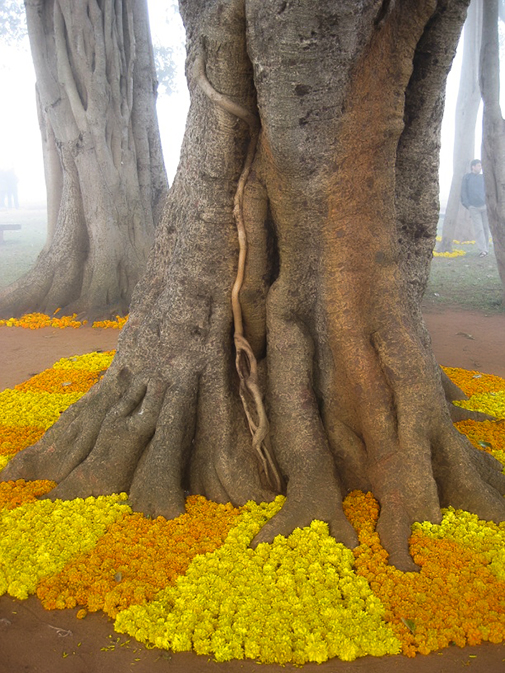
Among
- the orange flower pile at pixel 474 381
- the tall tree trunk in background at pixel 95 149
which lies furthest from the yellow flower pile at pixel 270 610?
the tall tree trunk in background at pixel 95 149

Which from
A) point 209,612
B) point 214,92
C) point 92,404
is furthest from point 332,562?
point 214,92

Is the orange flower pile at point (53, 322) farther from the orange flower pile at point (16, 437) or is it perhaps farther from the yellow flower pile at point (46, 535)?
the yellow flower pile at point (46, 535)

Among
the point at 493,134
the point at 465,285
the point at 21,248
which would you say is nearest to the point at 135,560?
the point at 493,134

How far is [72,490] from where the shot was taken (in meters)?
4.19

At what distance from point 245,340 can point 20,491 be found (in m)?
1.89

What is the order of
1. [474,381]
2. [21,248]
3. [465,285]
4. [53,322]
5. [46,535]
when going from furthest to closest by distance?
[21,248] → [465,285] → [53,322] → [474,381] → [46,535]

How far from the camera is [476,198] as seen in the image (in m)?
16.9

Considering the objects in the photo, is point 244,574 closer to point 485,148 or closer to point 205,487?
point 205,487

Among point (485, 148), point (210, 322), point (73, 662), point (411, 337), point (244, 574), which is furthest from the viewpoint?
point (485, 148)

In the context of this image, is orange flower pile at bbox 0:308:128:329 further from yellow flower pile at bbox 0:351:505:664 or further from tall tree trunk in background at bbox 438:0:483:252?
tall tree trunk in background at bbox 438:0:483:252

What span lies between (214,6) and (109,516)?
3287mm

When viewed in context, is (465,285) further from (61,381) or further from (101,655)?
(101,655)

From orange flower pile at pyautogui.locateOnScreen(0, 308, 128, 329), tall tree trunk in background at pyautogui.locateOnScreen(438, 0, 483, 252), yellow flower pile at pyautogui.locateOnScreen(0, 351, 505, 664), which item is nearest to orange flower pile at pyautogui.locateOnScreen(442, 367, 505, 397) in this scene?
yellow flower pile at pyautogui.locateOnScreen(0, 351, 505, 664)

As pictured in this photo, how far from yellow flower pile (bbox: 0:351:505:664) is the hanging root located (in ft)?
1.16
